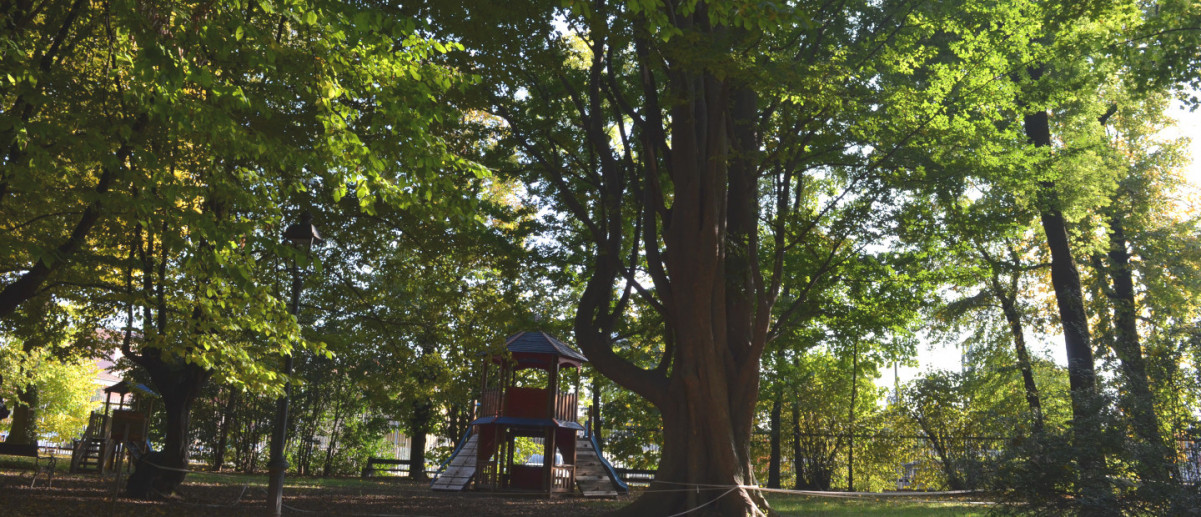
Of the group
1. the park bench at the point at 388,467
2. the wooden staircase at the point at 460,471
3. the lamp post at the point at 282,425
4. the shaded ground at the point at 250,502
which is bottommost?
the park bench at the point at 388,467

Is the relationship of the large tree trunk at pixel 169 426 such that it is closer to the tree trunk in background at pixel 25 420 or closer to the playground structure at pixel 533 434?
the playground structure at pixel 533 434

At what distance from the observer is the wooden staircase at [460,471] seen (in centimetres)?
1655

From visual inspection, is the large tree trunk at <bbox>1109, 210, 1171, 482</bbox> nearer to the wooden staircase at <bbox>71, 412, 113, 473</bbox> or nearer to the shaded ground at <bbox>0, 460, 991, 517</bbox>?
the shaded ground at <bbox>0, 460, 991, 517</bbox>

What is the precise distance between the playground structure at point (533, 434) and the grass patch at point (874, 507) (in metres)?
3.99

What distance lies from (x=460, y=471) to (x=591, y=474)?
9.59 feet

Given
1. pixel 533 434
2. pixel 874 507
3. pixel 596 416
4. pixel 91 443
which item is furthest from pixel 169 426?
pixel 596 416

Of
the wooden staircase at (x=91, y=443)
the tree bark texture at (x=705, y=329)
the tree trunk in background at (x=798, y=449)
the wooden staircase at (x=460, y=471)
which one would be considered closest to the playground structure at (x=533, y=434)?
the wooden staircase at (x=460, y=471)

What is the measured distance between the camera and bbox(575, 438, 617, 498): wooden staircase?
16891mm

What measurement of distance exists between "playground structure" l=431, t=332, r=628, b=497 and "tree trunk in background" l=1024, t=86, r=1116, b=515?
9576 mm

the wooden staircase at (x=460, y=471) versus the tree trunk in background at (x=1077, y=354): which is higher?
the tree trunk in background at (x=1077, y=354)

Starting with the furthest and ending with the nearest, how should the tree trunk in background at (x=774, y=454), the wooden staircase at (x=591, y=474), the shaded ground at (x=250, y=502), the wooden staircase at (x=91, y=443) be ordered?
the tree trunk in background at (x=774, y=454) → the wooden staircase at (x=91, y=443) → the wooden staircase at (x=591, y=474) → the shaded ground at (x=250, y=502)

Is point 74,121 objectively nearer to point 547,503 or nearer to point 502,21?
point 502,21

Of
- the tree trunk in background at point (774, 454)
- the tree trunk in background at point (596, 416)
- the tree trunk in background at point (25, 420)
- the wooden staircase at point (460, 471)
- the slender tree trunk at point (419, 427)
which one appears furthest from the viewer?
the tree trunk in background at point (25, 420)

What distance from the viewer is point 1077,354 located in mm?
15188
